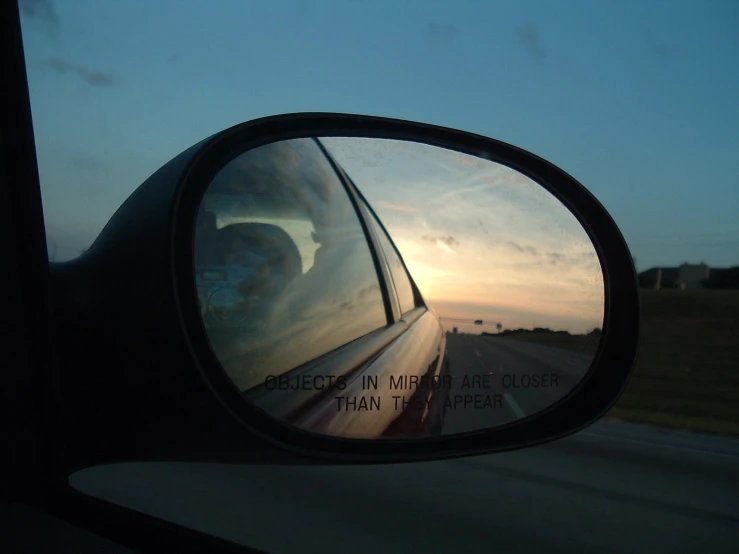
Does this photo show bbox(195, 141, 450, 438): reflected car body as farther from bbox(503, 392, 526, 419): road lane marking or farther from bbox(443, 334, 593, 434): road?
bbox(503, 392, 526, 419): road lane marking

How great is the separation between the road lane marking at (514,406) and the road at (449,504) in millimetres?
1183

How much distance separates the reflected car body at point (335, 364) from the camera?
Result: 2252 mm

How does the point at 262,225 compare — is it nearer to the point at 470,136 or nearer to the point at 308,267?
the point at 308,267

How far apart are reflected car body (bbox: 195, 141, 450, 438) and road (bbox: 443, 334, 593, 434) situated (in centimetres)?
7

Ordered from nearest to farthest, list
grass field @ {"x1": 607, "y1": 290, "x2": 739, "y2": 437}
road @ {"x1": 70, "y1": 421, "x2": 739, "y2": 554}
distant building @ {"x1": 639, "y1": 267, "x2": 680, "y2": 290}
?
road @ {"x1": 70, "y1": 421, "x2": 739, "y2": 554} < grass field @ {"x1": 607, "y1": 290, "x2": 739, "y2": 437} < distant building @ {"x1": 639, "y1": 267, "x2": 680, "y2": 290}

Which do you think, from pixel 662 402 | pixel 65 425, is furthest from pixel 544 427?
pixel 662 402

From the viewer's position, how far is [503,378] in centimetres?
337

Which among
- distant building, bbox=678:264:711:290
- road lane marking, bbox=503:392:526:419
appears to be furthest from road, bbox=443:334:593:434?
distant building, bbox=678:264:711:290

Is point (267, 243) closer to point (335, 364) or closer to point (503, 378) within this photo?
point (335, 364)

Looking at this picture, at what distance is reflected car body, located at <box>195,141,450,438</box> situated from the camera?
2.25 m

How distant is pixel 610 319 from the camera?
3465mm

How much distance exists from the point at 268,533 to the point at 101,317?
7.43 feet

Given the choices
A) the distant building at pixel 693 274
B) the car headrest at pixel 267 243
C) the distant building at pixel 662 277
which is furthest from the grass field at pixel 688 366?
the distant building at pixel 693 274

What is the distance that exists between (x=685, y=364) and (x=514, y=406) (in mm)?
18244
